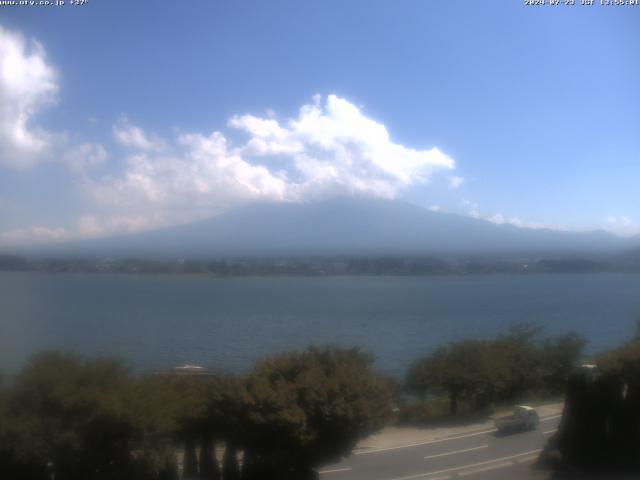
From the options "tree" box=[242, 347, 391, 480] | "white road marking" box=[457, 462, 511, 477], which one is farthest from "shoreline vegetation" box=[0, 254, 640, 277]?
"white road marking" box=[457, 462, 511, 477]

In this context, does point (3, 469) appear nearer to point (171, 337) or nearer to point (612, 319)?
point (171, 337)

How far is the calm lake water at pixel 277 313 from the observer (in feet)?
55.6

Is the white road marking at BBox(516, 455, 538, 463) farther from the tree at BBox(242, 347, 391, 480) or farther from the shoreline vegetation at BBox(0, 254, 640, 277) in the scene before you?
the shoreline vegetation at BBox(0, 254, 640, 277)

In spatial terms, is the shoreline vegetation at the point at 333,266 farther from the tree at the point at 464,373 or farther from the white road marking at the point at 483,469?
the white road marking at the point at 483,469

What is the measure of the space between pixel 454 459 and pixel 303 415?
2.57 m

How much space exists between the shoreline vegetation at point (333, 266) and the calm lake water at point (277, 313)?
829 mm

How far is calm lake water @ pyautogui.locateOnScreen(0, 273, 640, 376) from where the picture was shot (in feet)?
55.6

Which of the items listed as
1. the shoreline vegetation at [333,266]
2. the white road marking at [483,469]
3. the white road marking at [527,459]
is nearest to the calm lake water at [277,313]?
the shoreline vegetation at [333,266]

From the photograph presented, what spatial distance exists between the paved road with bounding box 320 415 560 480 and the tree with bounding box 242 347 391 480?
0.63 m

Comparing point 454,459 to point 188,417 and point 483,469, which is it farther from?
point 188,417

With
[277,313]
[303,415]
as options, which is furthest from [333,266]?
[303,415]

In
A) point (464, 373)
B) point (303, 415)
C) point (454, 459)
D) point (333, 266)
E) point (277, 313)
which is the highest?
point (333, 266)

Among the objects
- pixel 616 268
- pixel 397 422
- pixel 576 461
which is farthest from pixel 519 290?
pixel 576 461

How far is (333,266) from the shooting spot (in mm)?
44656
